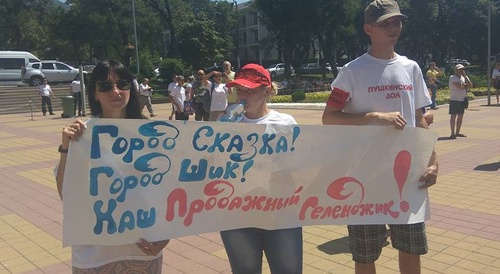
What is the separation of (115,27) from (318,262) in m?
45.3

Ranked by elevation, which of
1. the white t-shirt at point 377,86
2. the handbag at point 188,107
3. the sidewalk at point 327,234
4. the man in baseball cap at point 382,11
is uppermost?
the man in baseball cap at point 382,11

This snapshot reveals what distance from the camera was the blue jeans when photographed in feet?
8.39

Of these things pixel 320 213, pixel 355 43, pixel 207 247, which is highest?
pixel 355 43

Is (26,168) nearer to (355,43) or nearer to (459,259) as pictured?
(459,259)

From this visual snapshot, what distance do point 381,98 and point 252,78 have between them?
74cm

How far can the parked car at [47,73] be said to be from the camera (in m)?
31.7

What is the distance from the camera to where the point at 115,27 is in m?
45.8

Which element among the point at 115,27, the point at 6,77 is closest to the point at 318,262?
the point at 6,77

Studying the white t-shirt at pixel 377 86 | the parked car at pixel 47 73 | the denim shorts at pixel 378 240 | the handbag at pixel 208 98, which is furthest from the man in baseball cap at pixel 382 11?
the parked car at pixel 47 73

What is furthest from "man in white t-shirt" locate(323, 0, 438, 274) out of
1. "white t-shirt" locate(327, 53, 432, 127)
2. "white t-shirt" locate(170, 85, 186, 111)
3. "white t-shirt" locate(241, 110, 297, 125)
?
"white t-shirt" locate(170, 85, 186, 111)

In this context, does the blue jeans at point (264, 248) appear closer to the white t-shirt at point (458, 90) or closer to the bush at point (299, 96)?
the white t-shirt at point (458, 90)

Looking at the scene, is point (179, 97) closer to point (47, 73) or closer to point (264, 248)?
point (264, 248)

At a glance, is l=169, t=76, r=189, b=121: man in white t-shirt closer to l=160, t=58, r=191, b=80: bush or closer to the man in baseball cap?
the man in baseball cap

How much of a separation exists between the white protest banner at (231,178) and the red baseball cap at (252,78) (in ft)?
0.75
